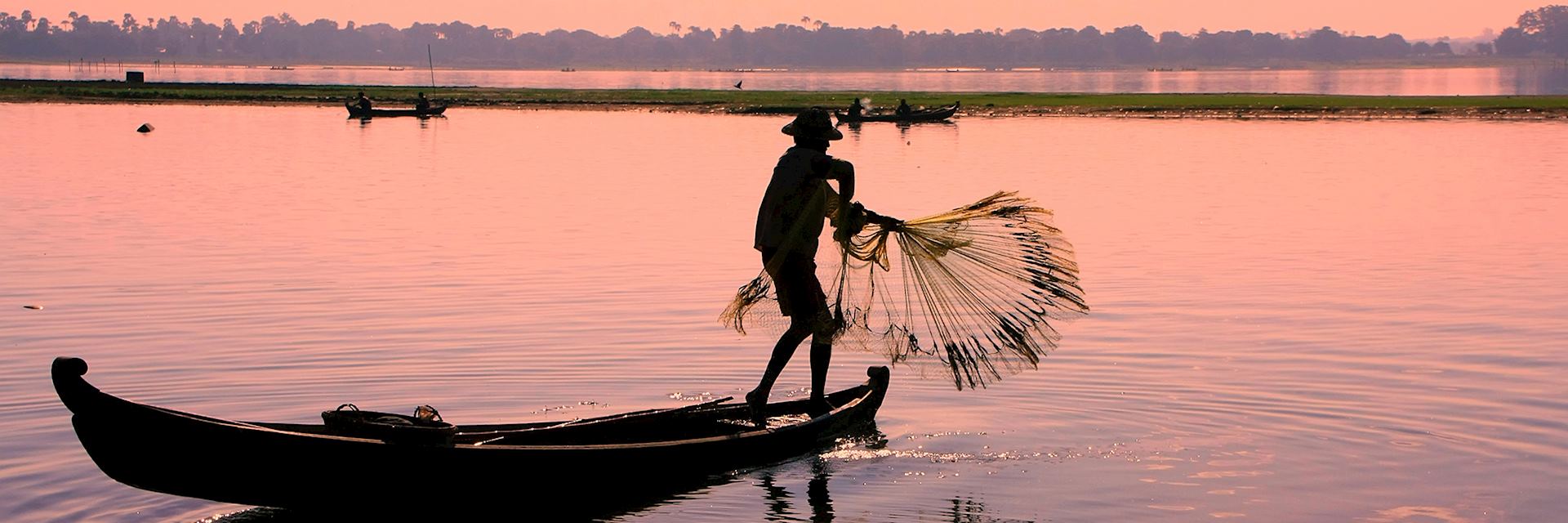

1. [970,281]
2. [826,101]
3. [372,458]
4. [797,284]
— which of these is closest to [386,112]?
[826,101]

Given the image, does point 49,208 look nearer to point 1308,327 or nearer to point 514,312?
point 514,312

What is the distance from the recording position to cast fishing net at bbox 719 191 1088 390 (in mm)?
11602

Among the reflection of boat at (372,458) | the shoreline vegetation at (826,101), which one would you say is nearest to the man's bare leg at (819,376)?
the reflection of boat at (372,458)

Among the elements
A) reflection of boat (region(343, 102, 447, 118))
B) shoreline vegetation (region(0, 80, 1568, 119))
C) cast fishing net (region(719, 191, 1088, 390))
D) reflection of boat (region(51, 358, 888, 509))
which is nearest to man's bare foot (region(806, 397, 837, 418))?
cast fishing net (region(719, 191, 1088, 390))

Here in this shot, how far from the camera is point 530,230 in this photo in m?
25.3

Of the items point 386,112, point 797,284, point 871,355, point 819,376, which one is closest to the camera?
→ point 797,284

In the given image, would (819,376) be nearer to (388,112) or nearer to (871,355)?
(871,355)

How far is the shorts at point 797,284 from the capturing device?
11.2 m

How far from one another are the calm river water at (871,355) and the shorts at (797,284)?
885 millimetres

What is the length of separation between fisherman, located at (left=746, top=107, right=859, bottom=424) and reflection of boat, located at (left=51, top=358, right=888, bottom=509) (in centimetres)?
74

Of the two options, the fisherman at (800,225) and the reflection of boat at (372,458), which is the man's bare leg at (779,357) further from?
the reflection of boat at (372,458)

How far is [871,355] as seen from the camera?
14.6 m

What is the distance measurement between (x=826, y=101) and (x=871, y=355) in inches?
3131

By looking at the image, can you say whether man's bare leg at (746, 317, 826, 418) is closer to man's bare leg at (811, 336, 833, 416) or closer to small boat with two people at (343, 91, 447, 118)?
man's bare leg at (811, 336, 833, 416)
